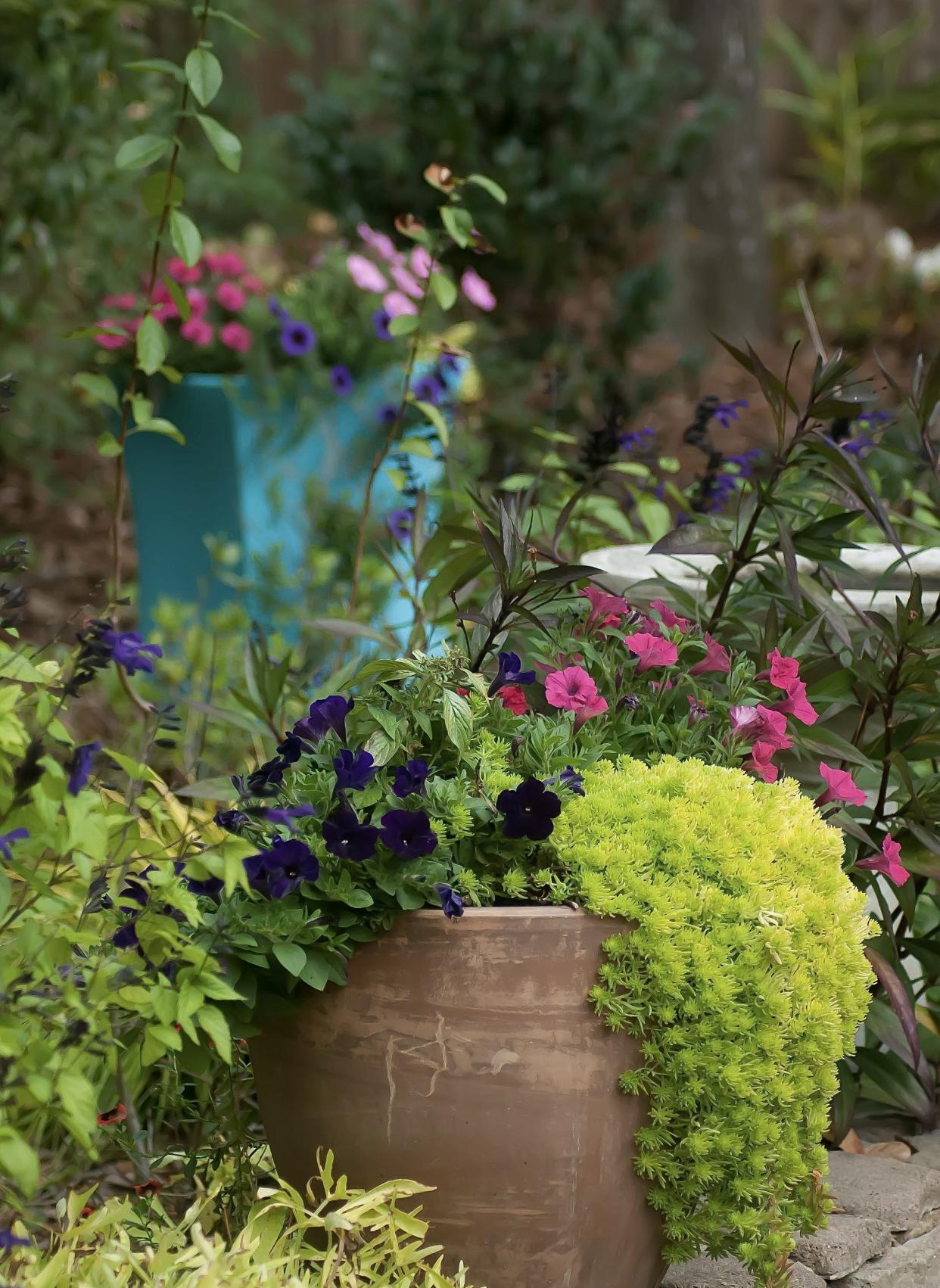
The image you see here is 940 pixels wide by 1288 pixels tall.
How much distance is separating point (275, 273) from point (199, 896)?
12.0ft

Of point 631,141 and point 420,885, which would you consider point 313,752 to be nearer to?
point 420,885

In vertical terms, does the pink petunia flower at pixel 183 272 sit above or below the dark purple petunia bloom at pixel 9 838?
above

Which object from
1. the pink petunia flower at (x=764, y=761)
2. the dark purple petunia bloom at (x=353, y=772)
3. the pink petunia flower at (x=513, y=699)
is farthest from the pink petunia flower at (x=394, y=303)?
the dark purple petunia bloom at (x=353, y=772)

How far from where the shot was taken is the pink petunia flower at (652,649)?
1.75m

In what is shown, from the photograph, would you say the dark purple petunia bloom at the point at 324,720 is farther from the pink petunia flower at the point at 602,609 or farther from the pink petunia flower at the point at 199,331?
the pink petunia flower at the point at 199,331

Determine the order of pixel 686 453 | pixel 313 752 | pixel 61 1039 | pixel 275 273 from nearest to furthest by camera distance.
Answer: pixel 61 1039 → pixel 313 752 → pixel 275 273 → pixel 686 453

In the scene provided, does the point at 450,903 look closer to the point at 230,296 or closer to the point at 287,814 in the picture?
the point at 287,814

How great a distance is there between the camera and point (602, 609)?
1867 mm

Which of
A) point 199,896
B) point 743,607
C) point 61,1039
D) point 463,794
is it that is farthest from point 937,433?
point 61,1039

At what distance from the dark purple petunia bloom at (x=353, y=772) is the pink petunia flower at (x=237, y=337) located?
2.67 metres

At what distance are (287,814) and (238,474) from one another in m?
2.62

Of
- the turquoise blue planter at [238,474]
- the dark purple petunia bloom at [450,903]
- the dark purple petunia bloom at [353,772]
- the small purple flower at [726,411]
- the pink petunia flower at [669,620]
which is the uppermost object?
the small purple flower at [726,411]

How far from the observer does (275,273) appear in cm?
484

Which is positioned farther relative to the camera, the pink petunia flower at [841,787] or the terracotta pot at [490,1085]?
the pink petunia flower at [841,787]
